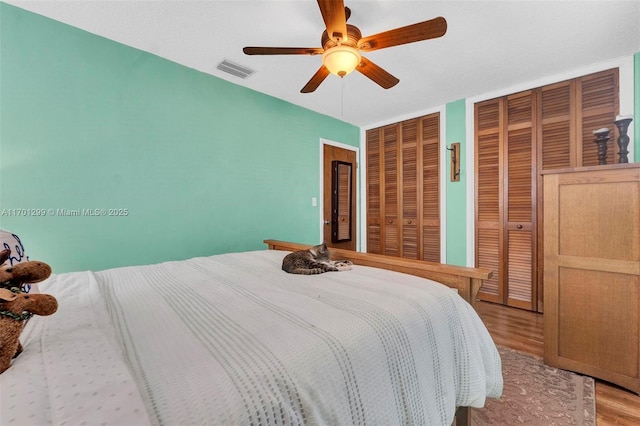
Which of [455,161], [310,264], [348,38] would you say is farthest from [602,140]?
[310,264]

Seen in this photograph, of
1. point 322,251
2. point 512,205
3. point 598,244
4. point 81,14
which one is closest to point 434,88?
point 512,205

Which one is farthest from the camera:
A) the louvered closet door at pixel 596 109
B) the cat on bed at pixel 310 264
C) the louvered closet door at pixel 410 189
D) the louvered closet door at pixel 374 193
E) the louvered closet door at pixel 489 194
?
the louvered closet door at pixel 374 193

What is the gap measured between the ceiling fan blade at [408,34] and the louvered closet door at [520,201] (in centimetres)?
211

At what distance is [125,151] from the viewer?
218cm

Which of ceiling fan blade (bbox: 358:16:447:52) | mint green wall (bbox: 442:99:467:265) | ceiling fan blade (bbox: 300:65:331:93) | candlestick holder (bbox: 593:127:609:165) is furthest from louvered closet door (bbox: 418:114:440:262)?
ceiling fan blade (bbox: 358:16:447:52)

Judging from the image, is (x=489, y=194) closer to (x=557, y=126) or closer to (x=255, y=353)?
(x=557, y=126)

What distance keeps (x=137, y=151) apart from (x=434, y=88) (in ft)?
10.2

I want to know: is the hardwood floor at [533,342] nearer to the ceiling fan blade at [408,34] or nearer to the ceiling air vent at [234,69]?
the ceiling fan blade at [408,34]

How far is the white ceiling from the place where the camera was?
181cm

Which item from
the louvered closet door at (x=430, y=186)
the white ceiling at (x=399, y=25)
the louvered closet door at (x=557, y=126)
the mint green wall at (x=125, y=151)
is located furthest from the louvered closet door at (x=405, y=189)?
the mint green wall at (x=125, y=151)

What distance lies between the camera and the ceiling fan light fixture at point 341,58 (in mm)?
1620

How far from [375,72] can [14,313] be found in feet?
6.98

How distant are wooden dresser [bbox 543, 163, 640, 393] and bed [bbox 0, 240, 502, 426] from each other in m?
1.05

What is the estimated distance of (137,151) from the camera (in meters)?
2.24
